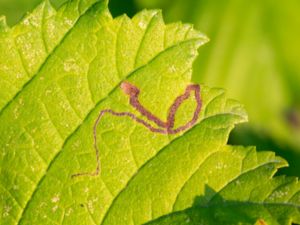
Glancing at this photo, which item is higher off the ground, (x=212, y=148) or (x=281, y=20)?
(x=281, y=20)

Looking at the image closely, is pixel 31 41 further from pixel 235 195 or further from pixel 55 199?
pixel 235 195

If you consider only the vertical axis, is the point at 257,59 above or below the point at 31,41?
below

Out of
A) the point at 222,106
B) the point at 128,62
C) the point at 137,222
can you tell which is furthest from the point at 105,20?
the point at 137,222

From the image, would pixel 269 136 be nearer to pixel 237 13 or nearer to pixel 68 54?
pixel 237 13

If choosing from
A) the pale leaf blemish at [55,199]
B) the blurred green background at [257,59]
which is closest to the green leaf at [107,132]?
the pale leaf blemish at [55,199]

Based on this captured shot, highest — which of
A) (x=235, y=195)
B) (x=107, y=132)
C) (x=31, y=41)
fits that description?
(x=31, y=41)

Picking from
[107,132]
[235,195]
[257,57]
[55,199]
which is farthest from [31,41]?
[257,57]

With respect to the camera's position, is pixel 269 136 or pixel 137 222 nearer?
pixel 137 222
